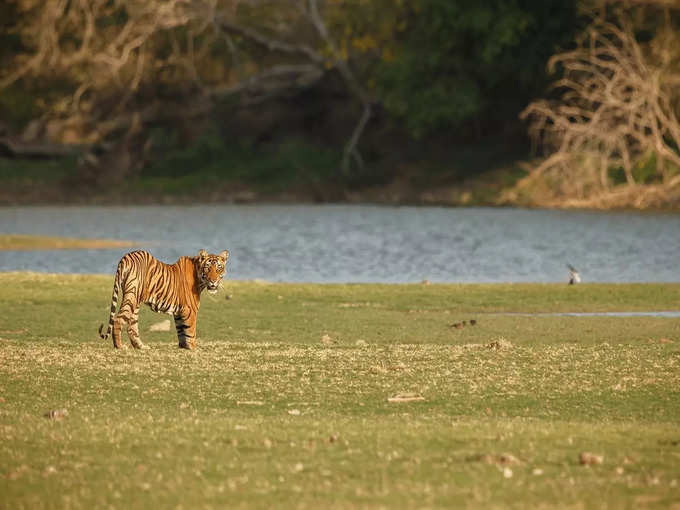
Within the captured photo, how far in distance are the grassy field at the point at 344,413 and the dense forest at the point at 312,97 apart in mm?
29058

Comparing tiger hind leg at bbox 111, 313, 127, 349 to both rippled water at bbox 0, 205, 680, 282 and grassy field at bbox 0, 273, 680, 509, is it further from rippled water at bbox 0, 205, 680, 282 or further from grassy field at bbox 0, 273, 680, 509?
rippled water at bbox 0, 205, 680, 282

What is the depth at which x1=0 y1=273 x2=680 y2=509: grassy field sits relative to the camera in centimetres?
850

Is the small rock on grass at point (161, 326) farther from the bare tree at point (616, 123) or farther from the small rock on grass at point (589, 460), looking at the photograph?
the bare tree at point (616, 123)

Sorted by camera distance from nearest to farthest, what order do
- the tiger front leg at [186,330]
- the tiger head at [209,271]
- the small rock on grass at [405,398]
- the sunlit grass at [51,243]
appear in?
the small rock on grass at [405,398], the tiger head at [209,271], the tiger front leg at [186,330], the sunlit grass at [51,243]

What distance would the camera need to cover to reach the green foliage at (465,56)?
51.8 meters

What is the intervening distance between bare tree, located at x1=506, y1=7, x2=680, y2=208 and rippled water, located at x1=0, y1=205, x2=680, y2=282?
1.11 meters

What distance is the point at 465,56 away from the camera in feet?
180

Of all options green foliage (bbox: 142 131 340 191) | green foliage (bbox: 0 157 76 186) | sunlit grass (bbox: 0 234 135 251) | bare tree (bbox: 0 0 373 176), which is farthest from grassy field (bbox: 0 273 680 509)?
green foliage (bbox: 0 157 76 186)

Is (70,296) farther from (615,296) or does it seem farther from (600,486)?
(600,486)

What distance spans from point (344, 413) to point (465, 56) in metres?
44.7

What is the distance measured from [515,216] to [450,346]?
34.7 metres

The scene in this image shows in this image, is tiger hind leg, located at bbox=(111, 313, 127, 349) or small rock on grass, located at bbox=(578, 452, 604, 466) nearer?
small rock on grass, located at bbox=(578, 452, 604, 466)

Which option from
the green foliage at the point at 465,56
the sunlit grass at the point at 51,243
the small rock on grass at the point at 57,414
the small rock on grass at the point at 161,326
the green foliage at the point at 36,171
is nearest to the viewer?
the small rock on grass at the point at 57,414

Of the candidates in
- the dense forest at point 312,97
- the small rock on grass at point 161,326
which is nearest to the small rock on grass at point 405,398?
the small rock on grass at point 161,326
